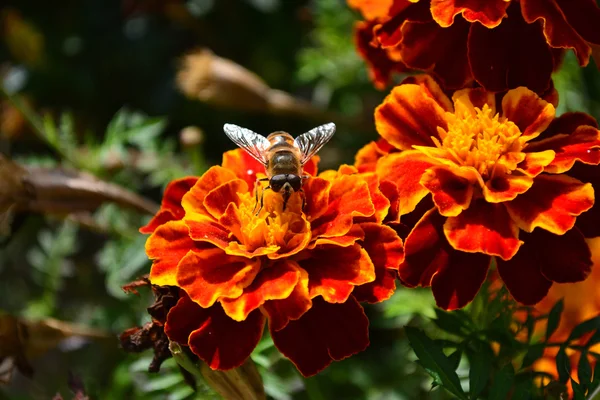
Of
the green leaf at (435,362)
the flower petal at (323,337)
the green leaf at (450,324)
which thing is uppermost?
the flower petal at (323,337)

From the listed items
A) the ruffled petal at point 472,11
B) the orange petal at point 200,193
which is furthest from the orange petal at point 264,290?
the ruffled petal at point 472,11

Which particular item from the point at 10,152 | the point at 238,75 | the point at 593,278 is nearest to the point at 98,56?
the point at 10,152

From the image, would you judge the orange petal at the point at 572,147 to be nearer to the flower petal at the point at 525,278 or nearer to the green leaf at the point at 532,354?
the flower petal at the point at 525,278

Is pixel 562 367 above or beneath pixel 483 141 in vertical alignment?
beneath

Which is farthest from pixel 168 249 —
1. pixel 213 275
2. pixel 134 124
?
pixel 134 124

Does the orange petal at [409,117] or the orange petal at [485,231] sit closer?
the orange petal at [485,231]

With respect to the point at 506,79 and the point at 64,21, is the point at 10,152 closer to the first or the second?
the point at 64,21

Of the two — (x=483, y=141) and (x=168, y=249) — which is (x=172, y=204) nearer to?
(x=168, y=249)
